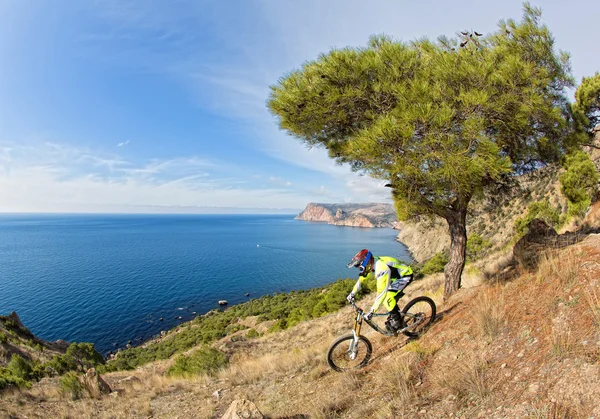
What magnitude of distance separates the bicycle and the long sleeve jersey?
0.50 metres

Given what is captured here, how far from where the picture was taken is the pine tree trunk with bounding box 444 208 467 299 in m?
8.30

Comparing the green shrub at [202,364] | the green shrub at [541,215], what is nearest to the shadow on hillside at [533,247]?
the green shrub at [202,364]

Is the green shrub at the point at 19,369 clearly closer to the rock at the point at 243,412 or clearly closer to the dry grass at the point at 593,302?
the rock at the point at 243,412

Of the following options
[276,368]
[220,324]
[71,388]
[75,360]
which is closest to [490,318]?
[276,368]

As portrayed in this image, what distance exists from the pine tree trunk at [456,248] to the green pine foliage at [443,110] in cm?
3

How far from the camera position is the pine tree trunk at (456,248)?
8.30 meters

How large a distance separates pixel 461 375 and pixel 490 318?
1.64 m

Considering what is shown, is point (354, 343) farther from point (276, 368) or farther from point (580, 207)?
point (580, 207)

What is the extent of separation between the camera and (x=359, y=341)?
6.41 meters

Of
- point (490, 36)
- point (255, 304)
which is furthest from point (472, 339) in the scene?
point (255, 304)

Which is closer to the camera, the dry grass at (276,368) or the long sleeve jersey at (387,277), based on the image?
the long sleeve jersey at (387,277)

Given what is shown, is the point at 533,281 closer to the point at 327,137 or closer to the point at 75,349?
the point at 327,137

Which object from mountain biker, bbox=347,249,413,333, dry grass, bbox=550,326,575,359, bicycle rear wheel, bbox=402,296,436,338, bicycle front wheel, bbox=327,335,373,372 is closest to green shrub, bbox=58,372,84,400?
bicycle front wheel, bbox=327,335,373,372

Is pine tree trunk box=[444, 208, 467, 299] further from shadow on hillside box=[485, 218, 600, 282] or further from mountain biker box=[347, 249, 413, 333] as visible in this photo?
mountain biker box=[347, 249, 413, 333]
